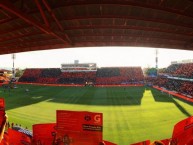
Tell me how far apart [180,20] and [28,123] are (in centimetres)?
1658

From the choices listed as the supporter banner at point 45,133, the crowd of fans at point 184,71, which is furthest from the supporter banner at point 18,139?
the crowd of fans at point 184,71

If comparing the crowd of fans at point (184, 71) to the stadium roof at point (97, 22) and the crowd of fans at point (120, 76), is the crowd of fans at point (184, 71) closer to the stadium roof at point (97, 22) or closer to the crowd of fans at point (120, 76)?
the crowd of fans at point (120, 76)

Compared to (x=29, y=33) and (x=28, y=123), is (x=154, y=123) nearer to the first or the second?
(x=28, y=123)

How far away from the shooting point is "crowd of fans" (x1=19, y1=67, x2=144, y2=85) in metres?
62.7

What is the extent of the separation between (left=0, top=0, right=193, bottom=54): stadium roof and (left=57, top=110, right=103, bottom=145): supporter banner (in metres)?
5.49

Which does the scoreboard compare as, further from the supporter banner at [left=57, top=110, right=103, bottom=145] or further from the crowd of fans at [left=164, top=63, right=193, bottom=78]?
the supporter banner at [left=57, top=110, right=103, bottom=145]

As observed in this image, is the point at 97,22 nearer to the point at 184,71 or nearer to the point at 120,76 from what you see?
the point at 184,71

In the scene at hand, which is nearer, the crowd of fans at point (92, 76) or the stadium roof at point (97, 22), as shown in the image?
the stadium roof at point (97, 22)

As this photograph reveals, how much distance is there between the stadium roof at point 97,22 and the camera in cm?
964

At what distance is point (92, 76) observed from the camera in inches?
2685

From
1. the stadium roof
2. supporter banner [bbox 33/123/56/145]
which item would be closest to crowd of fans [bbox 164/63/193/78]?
the stadium roof

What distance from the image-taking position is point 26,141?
9133mm

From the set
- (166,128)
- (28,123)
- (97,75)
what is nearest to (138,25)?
(166,128)

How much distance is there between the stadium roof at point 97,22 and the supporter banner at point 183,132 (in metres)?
6.14
